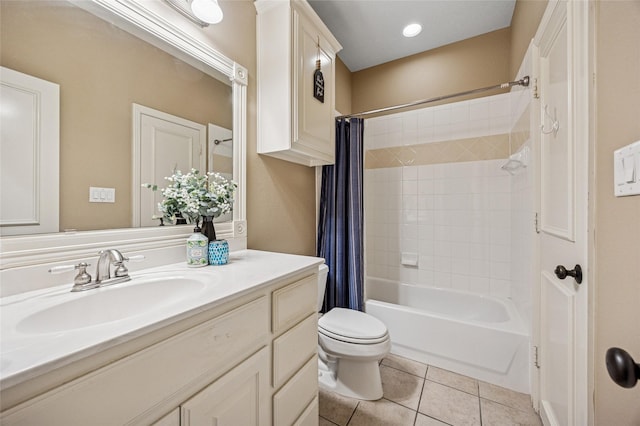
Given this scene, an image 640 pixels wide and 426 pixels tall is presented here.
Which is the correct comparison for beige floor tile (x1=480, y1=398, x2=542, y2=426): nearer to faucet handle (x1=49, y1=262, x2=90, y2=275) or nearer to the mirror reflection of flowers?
the mirror reflection of flowers

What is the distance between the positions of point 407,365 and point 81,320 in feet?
6.16

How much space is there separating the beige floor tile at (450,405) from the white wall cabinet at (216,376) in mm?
764

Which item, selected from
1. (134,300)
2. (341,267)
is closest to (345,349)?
(341,267)

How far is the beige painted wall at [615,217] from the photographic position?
→ 0.59 metres

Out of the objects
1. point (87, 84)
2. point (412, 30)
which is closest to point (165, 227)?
point (87, 84)

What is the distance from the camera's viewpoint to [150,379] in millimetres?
530

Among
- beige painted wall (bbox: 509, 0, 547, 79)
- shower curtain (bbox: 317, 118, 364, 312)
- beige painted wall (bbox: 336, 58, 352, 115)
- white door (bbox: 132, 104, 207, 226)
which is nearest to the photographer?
white door (bbox: 132, 104, 207, 226)

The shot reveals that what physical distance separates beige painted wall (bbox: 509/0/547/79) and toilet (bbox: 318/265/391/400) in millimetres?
1927

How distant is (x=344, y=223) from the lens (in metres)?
2.05

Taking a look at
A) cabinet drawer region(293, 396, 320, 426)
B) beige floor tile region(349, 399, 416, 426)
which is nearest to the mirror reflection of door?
cabinet drawer region(293, 396, 320, 426)

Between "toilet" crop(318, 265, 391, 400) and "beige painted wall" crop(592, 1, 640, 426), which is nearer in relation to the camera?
"beige painted wall" crop(592, 1, 640, 426)

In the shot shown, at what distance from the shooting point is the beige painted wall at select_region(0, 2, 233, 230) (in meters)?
0.74

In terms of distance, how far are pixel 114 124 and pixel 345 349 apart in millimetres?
1520

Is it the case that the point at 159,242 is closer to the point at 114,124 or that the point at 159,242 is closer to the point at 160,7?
the point at 114,124
